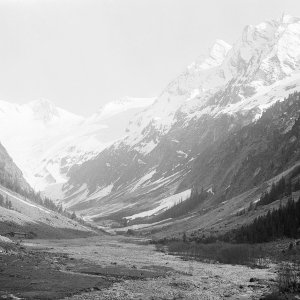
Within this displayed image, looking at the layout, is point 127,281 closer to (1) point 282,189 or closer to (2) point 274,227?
(2) point 274,227

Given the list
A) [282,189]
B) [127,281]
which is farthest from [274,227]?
[127,281]

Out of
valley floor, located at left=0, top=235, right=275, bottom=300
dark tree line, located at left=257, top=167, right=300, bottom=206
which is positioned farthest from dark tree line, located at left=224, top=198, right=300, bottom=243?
valley floor, located at left=0, top=235, right=275, bottom=300

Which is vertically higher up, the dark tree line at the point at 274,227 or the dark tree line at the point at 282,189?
the dark tree line at the point at 282,189

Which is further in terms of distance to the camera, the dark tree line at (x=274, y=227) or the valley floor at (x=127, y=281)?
the dark tree line at (x=274, y=227)

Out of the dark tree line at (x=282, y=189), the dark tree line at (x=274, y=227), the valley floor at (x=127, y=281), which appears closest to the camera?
the valley floor at (x=127, y=281)

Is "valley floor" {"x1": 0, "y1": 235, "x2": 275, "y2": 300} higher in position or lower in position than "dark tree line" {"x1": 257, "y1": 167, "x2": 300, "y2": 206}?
lower

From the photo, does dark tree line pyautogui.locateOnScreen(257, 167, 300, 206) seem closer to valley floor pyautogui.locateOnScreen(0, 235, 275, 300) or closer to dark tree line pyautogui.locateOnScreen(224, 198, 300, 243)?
dark tree line pyautogui.locateOnScreen(224, 198, 300, 243)

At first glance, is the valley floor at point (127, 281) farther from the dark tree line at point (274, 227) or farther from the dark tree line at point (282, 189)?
the dark tree line at point (282, 189)

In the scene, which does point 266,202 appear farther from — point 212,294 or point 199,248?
point 212,294

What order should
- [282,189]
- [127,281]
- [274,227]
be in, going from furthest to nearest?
[282,189] < [274,227] < [127,281]

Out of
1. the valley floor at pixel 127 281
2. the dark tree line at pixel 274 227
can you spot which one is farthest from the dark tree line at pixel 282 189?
the valley floor at pixel 127 281

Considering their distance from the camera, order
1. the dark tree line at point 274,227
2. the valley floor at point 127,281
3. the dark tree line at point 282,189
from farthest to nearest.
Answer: the dark tree line at point 282,189 → the dark tree line at point 274,227 → the valley floor at point 127,281
